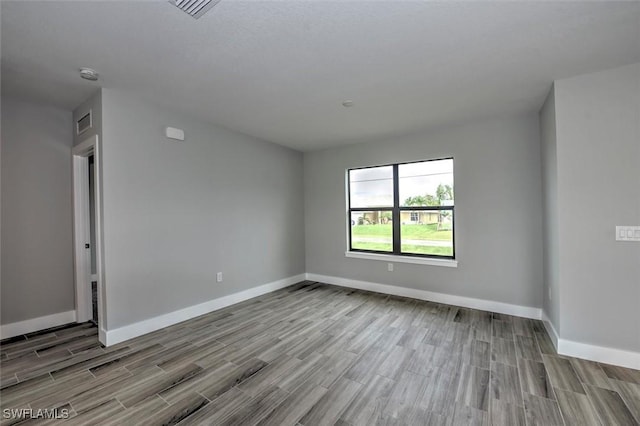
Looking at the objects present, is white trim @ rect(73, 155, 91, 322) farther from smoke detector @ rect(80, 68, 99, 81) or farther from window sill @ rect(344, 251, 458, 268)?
window sill @ rect(344, 251, 458, 268)

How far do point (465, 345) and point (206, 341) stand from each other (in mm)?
2659

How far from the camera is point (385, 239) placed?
4.70 m

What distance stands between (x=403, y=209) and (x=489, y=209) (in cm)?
121

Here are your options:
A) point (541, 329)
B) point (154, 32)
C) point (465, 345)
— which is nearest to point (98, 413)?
point (154, 32)

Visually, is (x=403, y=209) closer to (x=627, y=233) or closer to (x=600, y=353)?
(x=627, y=233)

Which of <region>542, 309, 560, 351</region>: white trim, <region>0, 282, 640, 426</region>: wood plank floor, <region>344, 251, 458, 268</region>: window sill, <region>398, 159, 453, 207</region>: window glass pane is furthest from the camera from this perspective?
<region>398, 159, 453, 207</region>: window glass pane

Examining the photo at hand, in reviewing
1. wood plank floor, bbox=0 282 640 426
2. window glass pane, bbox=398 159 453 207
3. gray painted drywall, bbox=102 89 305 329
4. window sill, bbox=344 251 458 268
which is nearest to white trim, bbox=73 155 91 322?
wood plank floor, bbox=0 282 640 426

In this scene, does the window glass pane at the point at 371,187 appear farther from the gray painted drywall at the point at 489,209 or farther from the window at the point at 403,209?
the gray painted drywall at the point at 489,209

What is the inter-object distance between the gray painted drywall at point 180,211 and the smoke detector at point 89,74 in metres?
0.28

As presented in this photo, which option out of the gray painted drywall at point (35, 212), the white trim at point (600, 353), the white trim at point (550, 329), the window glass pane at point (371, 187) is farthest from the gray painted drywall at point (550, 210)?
the gray painted drywall at point (35, 212)

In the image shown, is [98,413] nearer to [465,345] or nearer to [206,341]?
[206,341]

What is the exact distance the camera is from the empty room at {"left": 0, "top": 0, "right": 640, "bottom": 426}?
6.10 feet

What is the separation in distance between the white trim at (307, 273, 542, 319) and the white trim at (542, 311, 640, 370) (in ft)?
2.62

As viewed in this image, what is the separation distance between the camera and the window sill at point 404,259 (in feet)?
13.0
